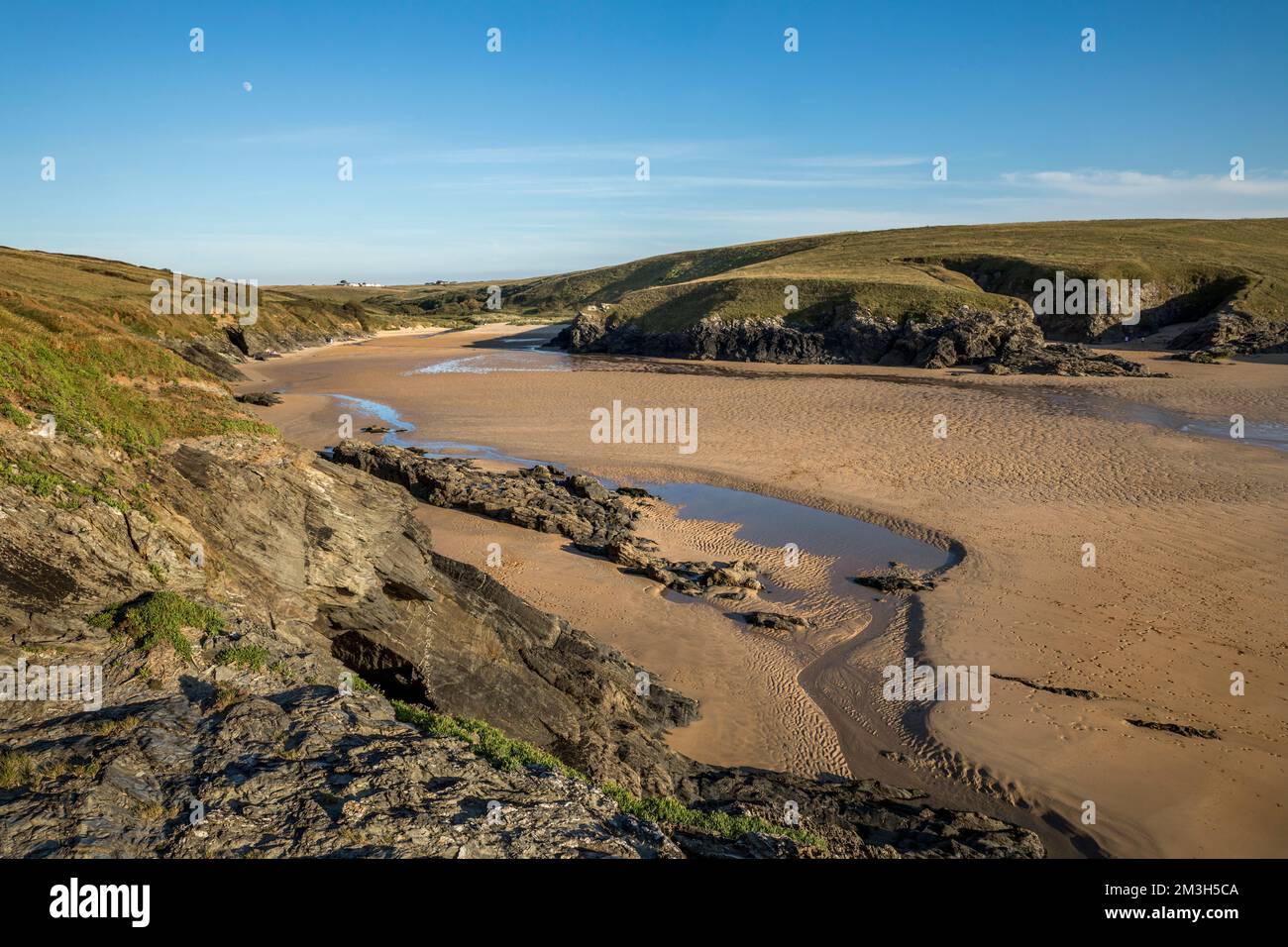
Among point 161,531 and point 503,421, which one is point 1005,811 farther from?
point 503,421

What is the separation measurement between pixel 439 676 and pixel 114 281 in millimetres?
74537

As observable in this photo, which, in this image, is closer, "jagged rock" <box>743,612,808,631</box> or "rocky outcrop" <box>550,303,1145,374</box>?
"jagged rock" <box>743,612,808,631</box>

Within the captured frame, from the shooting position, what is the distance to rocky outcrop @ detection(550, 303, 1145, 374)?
180 ft

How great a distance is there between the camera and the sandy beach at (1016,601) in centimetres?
1188

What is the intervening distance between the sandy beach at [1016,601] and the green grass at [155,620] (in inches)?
302

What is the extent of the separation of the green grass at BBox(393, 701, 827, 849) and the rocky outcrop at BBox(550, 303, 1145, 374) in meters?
50.3

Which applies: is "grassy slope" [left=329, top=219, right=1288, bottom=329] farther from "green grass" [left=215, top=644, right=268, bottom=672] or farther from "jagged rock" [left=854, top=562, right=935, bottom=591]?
"green grass" [left=215, top=644, right=268, bottom=672]

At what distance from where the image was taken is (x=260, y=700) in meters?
7.93

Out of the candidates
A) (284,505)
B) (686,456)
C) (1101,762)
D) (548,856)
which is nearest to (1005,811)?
(1101,762)

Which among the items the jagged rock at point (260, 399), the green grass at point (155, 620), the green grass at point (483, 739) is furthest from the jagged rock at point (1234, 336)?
the green grass at point (155, 620)

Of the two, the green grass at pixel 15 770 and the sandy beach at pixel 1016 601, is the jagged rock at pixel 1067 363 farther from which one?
the green grass at pixel 15 770
